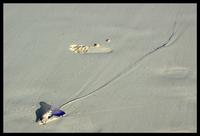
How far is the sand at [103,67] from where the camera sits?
3133 mm

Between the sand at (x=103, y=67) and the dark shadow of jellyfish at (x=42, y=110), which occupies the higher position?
the sand at (x=103, y=67)

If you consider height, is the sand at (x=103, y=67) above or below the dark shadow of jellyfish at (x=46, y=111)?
above

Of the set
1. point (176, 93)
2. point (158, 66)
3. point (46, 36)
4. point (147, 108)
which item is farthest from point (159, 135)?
point (46, 36)

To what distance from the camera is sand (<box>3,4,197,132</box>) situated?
10.3 feet

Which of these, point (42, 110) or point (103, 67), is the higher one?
point (103, 67)

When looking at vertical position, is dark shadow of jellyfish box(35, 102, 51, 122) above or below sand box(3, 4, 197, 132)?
below

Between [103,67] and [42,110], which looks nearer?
[42,110]

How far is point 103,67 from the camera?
3.65 meters

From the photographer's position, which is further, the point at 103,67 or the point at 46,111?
the point at 103,67

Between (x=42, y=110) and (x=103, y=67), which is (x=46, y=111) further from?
(x=103, y=67)

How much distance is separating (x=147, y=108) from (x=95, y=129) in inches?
18.3

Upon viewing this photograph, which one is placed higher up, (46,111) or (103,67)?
(103,67)

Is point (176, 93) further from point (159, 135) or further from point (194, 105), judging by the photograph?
point (159, 135)

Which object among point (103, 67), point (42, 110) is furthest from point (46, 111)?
point (103, 67)
